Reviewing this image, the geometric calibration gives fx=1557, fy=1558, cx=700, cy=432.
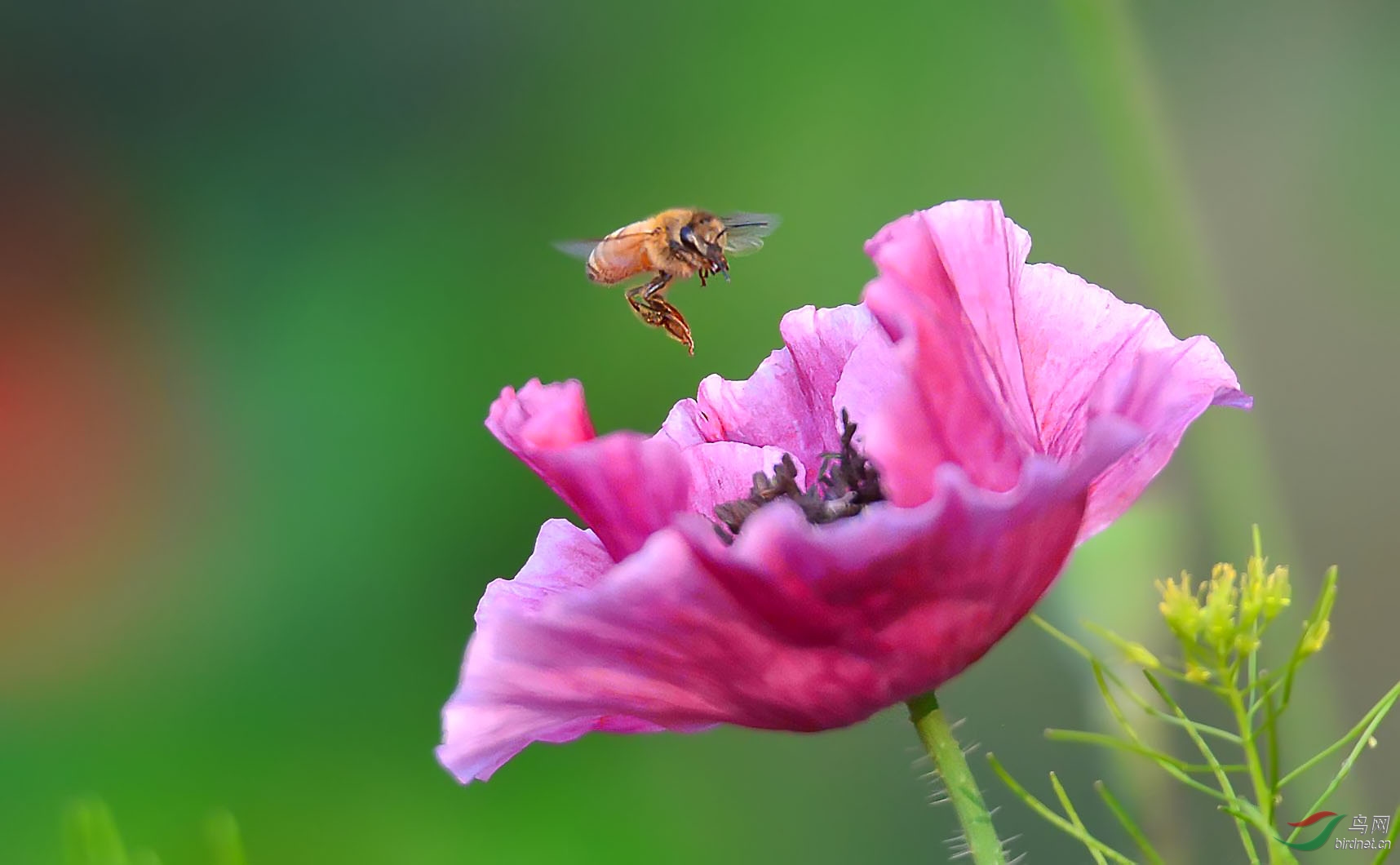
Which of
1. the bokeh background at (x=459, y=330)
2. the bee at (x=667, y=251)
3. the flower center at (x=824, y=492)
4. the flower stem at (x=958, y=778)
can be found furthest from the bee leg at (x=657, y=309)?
the bokeh background at (x=459, y=330)

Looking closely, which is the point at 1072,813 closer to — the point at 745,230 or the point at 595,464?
the point at 595,464

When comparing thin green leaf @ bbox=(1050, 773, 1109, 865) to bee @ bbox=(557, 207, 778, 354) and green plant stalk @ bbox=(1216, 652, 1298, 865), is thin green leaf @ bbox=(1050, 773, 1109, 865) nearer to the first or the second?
green plant stalk @ bbox=(1216, 652, 1298, 865)

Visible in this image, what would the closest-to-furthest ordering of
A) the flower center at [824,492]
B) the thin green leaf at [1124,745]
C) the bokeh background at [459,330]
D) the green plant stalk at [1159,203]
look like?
1. the thin green leaf at [1124,745]
2. the flower center at [824,492]
3. the green plant stalk at [1159,203]
4. the bokeh background at [459,330]

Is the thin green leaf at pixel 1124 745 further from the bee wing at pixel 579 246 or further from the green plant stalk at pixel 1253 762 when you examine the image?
the bee wing at pixel 579 246

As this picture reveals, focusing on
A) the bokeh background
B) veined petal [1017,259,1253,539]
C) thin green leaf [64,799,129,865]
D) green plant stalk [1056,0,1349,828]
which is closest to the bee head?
green plant stalk [1056,0,1349,828]

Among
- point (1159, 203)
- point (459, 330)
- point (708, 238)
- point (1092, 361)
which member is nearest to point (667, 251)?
point (708, 238)

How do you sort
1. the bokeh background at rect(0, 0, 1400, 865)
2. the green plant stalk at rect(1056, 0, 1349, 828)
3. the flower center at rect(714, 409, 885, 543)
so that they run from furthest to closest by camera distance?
the bokeh background at rect(0, 0, 1400, 865) → the green plant stalk at rect(1056, 0, 1349, 828) → the flower center at rect(714, 409, 885, 543)
